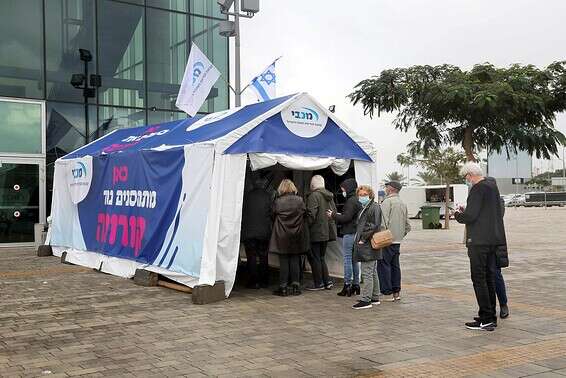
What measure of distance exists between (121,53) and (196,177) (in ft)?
39.7

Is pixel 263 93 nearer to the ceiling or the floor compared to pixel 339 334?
nearer to the ceiling

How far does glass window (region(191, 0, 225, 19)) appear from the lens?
70.1 feet

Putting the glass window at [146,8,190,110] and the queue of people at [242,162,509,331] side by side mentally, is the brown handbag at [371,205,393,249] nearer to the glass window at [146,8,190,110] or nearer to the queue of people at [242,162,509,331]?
the queue of people at [242,162,509,331]

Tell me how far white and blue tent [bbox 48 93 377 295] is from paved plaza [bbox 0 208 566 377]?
26.8 inches

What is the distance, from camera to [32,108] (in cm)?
1831

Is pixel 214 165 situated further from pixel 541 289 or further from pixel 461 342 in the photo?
pixel 541 289

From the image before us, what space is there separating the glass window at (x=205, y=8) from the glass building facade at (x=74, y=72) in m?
0.05

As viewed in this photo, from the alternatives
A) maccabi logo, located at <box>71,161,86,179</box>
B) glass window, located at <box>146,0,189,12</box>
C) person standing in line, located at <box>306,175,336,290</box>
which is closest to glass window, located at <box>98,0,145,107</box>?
glass window, located at <box>146,0,189,12</box>

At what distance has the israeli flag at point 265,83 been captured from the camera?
1677cm

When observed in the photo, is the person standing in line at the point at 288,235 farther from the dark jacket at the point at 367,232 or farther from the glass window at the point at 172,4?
the glass window at the point at 172,4

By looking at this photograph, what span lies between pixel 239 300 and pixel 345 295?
165cm

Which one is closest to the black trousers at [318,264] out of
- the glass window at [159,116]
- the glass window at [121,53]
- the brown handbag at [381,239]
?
the brown handbag at [381,239]

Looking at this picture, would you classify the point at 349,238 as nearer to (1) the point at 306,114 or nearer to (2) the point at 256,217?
(2) the point at 256,217

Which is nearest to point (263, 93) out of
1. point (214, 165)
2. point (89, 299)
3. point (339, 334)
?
point (214, 165)
